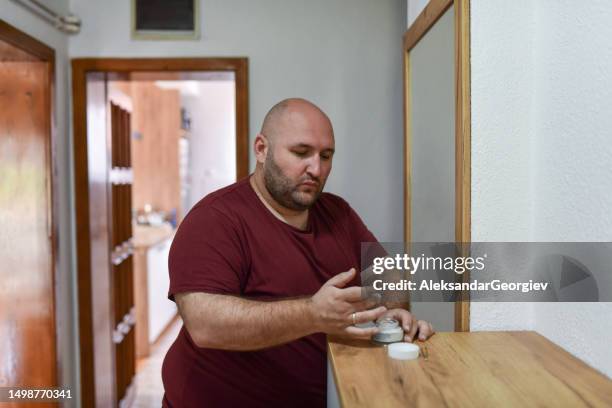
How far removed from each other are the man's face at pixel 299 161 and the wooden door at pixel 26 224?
50.9 inches

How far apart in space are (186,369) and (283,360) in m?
0.28

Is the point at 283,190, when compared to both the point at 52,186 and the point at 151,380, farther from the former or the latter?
the point at 151,380

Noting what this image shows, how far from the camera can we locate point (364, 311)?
47.9 inches

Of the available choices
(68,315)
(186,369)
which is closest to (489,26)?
(186,369)

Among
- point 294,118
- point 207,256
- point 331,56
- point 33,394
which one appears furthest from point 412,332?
point 33,394

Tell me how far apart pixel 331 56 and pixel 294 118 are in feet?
4.03

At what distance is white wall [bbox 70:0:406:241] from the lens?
266 centimetres

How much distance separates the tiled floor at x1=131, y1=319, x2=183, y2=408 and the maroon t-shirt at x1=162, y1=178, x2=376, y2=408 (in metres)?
2.08

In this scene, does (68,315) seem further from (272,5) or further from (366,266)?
(272,5)

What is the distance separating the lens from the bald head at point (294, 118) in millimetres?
1559

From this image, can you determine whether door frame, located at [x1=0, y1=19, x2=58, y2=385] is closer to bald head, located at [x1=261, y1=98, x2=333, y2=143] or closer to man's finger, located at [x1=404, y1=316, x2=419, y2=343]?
bald head, located at [x1=261, y1=98, x2=333, y2=143]

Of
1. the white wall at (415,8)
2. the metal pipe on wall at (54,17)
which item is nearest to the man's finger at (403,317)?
the white wall at (415,8)

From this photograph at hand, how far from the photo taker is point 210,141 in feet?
23.4

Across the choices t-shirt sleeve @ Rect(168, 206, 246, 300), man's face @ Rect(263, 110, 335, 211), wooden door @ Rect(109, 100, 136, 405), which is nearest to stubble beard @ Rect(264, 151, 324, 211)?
man's face @ Rect(263, 110, 335, 211)
